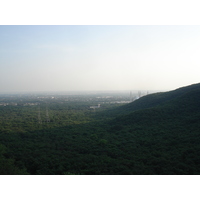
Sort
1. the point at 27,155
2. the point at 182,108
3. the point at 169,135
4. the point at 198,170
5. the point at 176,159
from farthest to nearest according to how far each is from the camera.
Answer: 1. the point at 182,108
2. the point at 169,135
3. the point at 27,155
4. the point at 176,159
5. the point at 198,170

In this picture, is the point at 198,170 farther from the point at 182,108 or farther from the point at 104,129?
the point at 182,108

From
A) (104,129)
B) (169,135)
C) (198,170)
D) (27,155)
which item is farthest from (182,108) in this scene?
(27,155)

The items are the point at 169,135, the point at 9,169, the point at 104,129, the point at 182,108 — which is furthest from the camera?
the point at 182,108

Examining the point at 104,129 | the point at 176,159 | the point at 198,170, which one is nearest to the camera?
the point at 198,170

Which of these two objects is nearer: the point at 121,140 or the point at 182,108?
the point at 121,140

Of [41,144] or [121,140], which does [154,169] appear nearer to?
[121,140]

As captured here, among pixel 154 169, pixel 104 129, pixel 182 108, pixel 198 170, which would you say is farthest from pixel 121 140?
pixel 182 108

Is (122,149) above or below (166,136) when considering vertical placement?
below

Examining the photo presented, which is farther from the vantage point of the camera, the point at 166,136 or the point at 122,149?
the point at 166,136

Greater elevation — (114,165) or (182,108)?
(182,108)
